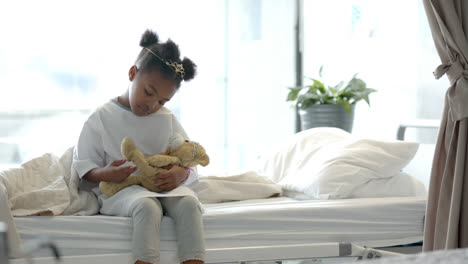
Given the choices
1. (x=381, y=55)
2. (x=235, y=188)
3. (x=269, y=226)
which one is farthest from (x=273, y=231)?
(x=381, y=55)

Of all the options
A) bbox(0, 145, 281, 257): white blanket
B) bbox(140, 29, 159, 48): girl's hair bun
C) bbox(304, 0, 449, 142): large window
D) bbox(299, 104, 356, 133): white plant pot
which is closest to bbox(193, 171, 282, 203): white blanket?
bbox(0, 145, 281, 257): white blanket

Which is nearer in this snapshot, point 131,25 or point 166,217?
point 166,217

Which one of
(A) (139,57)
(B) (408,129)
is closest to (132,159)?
(A) (139,57)

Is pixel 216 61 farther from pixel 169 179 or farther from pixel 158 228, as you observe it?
pixel 158 228

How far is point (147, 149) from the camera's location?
1.99 m

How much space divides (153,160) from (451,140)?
97 centimetres

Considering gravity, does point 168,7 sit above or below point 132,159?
above

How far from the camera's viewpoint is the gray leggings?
1649 mm

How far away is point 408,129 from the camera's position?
2.79 meters

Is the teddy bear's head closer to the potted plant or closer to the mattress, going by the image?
the mattress

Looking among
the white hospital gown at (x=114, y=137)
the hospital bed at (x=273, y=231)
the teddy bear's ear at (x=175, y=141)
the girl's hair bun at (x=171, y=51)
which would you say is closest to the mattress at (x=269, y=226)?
the hospital bed at (x=273, y=231)

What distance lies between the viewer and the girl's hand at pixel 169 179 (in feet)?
5.99

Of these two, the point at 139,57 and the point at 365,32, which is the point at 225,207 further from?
the point at 365,32

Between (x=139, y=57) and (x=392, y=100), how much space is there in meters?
1.52
